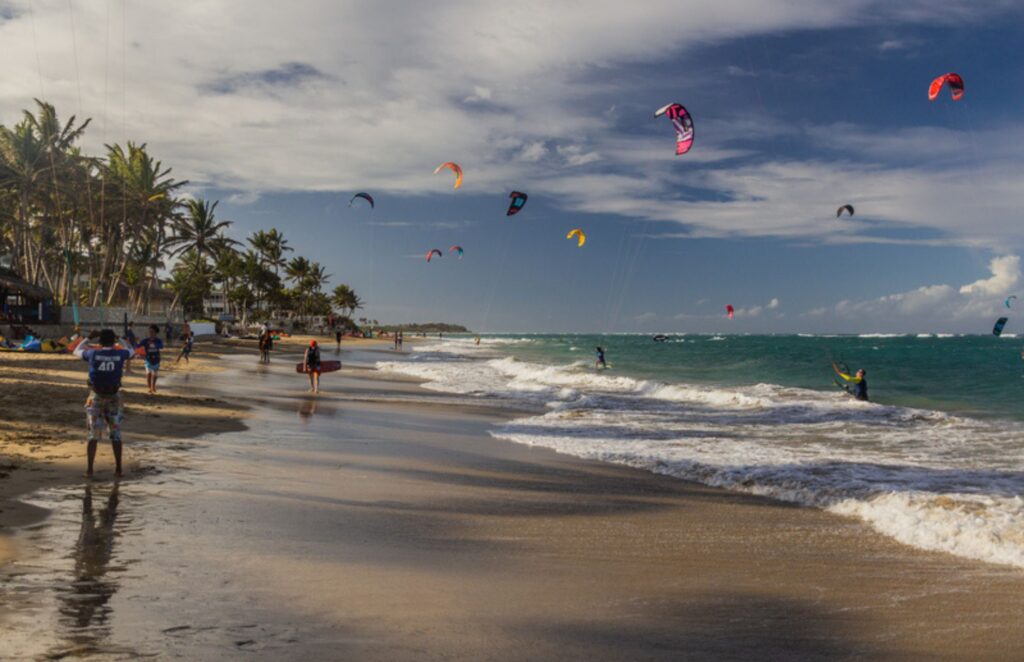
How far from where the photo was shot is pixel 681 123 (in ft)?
63.0

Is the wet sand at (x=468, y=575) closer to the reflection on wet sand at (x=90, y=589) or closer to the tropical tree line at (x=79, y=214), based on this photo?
the reflection on wet sand at (x=90, y=589)

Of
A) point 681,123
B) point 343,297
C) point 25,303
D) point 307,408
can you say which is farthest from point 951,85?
point 343,297

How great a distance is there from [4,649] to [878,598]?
18.9 ft

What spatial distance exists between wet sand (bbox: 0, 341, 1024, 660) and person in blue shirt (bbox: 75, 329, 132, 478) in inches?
27.9

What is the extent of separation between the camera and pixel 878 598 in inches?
219

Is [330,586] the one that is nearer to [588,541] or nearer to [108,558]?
[108,558]

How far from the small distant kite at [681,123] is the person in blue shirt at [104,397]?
45.2 feet

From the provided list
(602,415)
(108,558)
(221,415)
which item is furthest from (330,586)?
(602,415)

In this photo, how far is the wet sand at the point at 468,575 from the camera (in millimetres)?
4438

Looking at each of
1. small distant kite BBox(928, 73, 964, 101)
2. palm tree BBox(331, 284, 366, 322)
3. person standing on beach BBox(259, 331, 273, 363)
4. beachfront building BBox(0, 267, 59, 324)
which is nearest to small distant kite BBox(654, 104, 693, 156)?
small distant kite BBox(928, 73, 964, 101)

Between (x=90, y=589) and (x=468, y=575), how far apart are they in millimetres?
2637

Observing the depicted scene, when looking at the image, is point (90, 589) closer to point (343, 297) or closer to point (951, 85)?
point (951, 85)

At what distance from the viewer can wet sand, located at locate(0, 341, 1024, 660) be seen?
4438mm

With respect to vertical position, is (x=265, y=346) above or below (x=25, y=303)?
below
